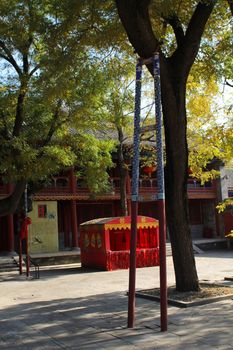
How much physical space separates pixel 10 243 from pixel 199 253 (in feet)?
32.6

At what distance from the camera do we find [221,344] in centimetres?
536

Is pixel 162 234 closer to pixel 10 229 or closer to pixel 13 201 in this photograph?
pixel 13 201

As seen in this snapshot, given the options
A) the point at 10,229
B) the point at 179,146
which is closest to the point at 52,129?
the point at 179,146

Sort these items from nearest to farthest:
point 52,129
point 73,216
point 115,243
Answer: point 52,129 < point 115,243 < point 73,216

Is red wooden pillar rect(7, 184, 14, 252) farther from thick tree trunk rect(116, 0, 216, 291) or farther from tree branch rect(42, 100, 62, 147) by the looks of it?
thick tree trunk rect(116, 0, 216, 291)

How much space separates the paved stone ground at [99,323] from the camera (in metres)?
5.66

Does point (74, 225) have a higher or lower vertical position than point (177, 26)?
lower

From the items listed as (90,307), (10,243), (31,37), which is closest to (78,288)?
(90,307)

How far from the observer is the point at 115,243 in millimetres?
18156

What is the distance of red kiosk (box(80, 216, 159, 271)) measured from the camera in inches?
663

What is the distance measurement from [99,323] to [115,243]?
37.0ft

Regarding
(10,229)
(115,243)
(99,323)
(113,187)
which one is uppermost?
(113,187)

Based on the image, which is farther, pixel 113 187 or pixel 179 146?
pixel 113 187

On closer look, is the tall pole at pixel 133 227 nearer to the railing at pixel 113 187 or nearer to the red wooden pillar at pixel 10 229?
the railing at pixel 113 187
